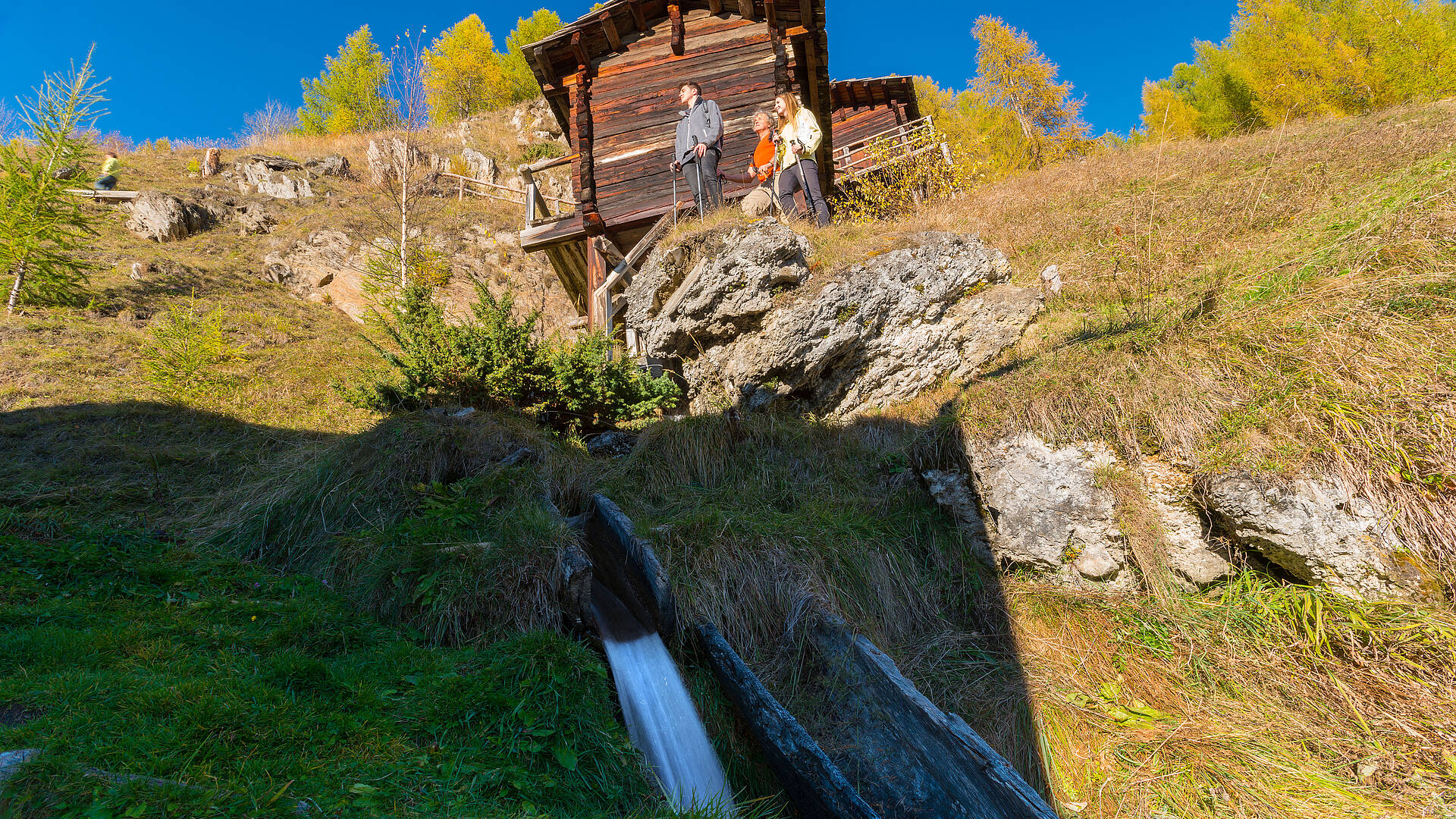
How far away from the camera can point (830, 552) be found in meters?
4.67

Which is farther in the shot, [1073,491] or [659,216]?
[659,216]

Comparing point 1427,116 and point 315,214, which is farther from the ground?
point 315,214

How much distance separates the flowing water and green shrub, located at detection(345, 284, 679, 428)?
3.35m

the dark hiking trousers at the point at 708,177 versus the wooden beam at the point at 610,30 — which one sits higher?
the wooden beam at the point at 610,30

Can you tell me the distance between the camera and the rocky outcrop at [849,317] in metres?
6.81

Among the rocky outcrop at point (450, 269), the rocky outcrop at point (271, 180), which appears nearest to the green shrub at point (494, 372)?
the rocky outcrop at point (450, 269)

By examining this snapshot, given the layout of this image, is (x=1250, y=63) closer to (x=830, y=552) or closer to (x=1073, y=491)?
(x=1073, y=491)

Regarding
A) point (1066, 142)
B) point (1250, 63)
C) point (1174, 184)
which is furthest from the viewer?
point (1066, 142)

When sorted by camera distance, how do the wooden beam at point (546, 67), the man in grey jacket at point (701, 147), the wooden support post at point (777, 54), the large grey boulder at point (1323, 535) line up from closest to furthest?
the large grey boulder at point (1323, 535) < the man in grey jacket at point (701, 147) < the wooden support post at point (777, 54) < the wooden beam at point (546, 67)

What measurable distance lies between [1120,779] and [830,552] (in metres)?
2.14

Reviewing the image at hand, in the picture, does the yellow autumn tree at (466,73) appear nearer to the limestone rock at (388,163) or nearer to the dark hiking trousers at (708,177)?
the limestone rock at (388,163)

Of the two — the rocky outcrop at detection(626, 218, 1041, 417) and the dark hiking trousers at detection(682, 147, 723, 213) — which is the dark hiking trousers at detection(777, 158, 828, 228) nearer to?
the dark hiking trousers at detection(682, 147, 723, 213)

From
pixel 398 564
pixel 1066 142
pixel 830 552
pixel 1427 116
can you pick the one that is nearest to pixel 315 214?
pixel 398 564

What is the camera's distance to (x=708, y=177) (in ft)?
29.6
